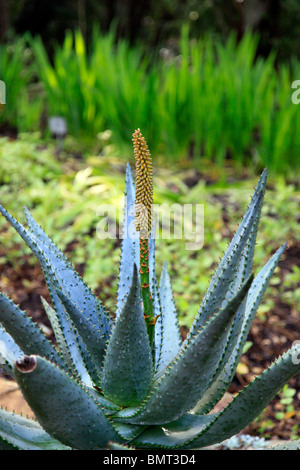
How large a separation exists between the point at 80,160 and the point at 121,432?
2.93 m

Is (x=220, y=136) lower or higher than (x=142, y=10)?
lower

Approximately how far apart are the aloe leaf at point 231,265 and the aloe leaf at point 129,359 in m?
0.13

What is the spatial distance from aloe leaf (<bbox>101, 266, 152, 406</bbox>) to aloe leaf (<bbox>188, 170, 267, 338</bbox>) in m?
0.13

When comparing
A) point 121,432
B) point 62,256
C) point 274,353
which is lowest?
point 274,353

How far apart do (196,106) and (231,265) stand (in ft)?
8.07

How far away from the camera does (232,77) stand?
128 inches

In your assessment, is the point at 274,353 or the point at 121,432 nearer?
the point at 121,432

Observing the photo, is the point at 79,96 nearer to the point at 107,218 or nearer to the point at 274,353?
the point at 107,218

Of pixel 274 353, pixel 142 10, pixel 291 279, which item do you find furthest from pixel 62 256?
pixel 142 10

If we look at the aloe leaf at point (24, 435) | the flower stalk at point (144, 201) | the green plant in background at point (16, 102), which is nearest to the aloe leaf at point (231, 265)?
the flower stalk at point (144, 201)

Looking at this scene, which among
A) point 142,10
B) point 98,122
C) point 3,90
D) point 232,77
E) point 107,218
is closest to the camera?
point 107,218

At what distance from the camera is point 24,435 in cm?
95

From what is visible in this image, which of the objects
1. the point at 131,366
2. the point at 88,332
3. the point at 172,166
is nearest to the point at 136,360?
the point at 131,366

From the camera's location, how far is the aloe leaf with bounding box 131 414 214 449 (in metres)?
0.96
